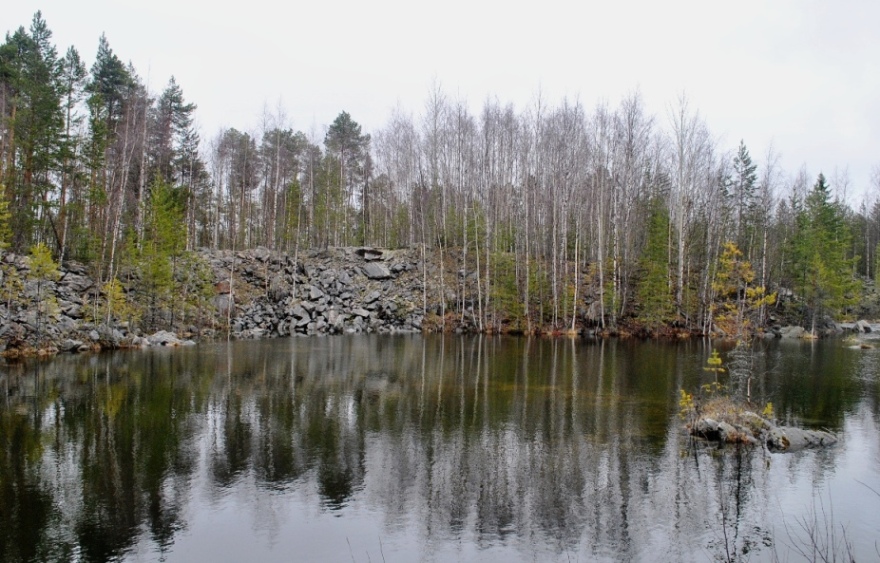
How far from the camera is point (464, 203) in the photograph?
4900cm

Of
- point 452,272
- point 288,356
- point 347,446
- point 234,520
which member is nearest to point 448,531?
point 234,520

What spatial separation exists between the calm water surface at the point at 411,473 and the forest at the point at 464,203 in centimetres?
2128

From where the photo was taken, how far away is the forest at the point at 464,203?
38.5 m

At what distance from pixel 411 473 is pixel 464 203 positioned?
129 feet

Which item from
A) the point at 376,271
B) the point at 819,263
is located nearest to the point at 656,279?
the point at 819,263

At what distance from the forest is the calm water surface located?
21.3m

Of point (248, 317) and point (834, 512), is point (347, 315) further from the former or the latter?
point (834, 512)

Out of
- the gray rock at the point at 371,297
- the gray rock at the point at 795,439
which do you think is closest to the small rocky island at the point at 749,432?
the gray rock at the point at 795,439

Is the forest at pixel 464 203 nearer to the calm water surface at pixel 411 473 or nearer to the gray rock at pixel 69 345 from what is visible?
the gray rock at pixel 69 345

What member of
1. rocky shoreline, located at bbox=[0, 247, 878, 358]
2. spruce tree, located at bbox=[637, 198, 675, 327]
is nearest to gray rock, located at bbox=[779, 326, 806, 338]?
rocky shoreline, located at bbox=[0, 247, 878, 358]

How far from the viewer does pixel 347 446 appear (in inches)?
509

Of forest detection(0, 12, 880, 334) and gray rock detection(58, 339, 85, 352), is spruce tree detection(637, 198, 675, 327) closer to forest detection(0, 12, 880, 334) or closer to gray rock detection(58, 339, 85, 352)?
forest detection(0, 12, 880, 334)

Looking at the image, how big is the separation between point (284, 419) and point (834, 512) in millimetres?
12225

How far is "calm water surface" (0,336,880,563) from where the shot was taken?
8242 mm
